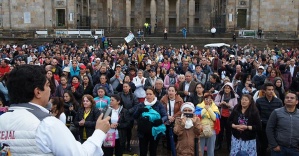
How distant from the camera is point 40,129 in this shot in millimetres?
2455

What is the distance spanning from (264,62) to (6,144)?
1433 cm

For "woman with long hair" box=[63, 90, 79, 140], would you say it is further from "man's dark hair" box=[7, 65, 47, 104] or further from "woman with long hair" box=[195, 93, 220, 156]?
"man's dark hair" box=[7, 65, 47, 104]

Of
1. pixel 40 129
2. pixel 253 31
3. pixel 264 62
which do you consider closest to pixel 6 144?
pixel 40 129

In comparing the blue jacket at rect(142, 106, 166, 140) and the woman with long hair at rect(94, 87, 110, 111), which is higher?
the woman with long hair at rect(94, 87, 110, 111)

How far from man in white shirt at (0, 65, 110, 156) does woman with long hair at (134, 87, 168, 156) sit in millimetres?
4528

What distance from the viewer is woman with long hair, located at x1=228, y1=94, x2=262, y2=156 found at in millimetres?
6906

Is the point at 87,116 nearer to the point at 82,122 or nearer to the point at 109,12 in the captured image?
the point at 82,122

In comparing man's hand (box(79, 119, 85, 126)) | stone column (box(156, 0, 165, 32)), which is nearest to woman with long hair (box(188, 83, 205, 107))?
man's hand (box(79, 119, 85, 126))

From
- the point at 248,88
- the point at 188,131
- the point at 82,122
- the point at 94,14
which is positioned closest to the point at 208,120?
the point at 188,131

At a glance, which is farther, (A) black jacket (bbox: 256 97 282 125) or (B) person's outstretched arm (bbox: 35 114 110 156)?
(A) black jacket (bbox: 256 97 282 125)

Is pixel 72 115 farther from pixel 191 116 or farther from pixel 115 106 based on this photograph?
pixel 191 116

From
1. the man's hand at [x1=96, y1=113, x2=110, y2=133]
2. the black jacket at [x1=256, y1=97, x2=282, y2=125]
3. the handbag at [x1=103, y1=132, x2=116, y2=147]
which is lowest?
the handbag at [x1=103, y1=132, x2=116, y2=147]

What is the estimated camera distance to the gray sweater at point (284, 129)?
611cm

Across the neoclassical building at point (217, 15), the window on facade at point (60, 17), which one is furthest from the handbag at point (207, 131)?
the window on facade at point (60, 17)
